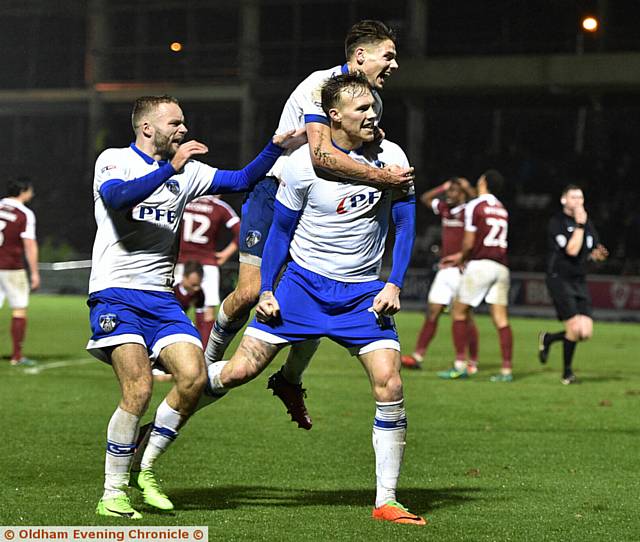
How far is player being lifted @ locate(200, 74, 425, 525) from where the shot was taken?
259 inches

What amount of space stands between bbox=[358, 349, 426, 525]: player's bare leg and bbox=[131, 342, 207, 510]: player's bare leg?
3.00 ft

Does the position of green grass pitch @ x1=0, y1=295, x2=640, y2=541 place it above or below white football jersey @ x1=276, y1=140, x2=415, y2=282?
below

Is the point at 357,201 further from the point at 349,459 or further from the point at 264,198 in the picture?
the point at 349,459

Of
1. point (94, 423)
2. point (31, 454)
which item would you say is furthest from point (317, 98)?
point (94, 423)

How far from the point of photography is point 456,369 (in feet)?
50.2

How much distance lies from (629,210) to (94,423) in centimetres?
2951

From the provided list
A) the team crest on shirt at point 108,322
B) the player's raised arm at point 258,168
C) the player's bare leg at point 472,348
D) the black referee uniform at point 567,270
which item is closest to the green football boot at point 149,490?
the team crest on shirt at point 108,322

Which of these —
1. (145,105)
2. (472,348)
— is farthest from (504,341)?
(145,105)

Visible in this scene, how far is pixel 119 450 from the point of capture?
255 inches

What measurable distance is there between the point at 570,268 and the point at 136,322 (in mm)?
9487

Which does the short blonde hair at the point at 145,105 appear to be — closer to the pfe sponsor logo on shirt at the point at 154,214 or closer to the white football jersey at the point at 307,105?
the pfe sponsor logo on shirt at the point at 154,214

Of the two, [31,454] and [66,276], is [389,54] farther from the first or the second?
[66,276]

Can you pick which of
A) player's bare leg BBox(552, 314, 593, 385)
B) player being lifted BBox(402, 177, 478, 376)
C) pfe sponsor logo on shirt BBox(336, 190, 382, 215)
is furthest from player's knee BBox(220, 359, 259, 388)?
player being lifted BBox(402, 177, 478, 376)

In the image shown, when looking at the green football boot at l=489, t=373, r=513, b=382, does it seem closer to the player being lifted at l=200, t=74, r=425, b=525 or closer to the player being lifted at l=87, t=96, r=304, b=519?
the player being lifted at l=200, t=74, r=425, b=525
